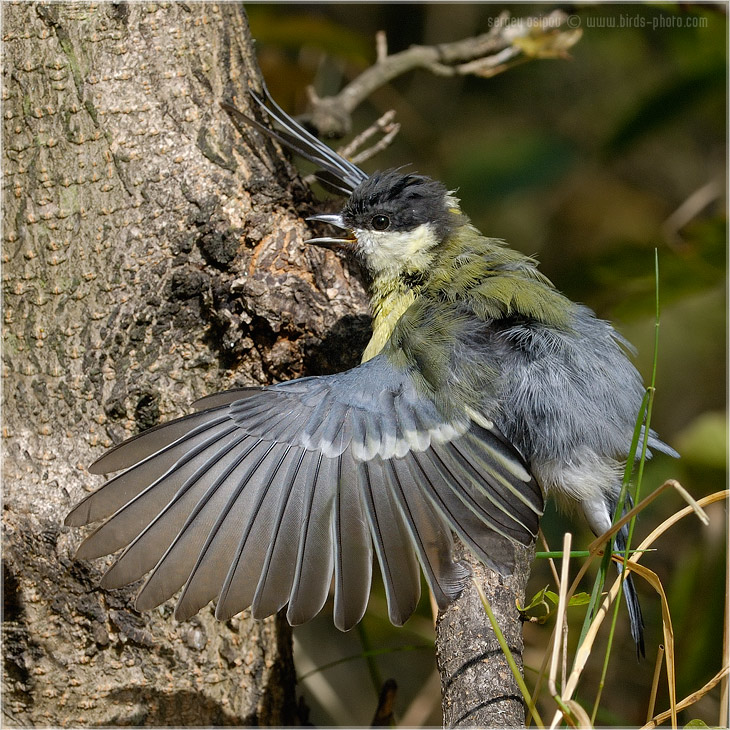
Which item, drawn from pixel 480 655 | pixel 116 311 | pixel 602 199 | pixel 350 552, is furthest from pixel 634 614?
pixel 602 199

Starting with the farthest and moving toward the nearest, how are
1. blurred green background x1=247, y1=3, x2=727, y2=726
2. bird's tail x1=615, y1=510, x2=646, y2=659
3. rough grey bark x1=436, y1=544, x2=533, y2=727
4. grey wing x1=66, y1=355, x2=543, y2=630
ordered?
blurred green background x1=247, y1=3, x2=727, y2=726 < bird's tail x1=615, y1=510, x2=646, y2=659 < grey wing x1=66, y1=355, x2=543, y2=630 < rough grey bark x1=436, y1=544, x2=533, y2=727

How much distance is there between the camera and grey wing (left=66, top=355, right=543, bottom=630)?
1.09 m

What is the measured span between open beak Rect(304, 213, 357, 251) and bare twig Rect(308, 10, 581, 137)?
0.29 m

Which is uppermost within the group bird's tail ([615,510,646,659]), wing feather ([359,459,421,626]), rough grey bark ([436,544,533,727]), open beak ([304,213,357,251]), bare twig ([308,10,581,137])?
bare twig ([308,10,581,137])

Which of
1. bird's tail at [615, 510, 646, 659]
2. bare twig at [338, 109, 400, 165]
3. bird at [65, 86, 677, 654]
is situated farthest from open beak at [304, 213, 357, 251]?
bird's tail at [615, 510, 646, 659]

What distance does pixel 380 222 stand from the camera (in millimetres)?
1617

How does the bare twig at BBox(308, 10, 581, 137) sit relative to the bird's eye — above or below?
above

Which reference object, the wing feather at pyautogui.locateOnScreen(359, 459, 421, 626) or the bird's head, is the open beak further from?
the wing feather at pyautogui.locateOnScreen(359, 459, 421, 626)

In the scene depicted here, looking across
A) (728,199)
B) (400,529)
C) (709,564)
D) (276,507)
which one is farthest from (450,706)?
(728,199)

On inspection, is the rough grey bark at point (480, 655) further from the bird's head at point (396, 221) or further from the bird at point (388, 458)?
the bird's head at point (396, 221)

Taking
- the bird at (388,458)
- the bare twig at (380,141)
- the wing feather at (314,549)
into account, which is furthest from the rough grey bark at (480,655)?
the bare twig at (380,141)

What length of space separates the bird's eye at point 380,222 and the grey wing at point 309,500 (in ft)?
1.35

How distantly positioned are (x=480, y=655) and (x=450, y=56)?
1.38 metres

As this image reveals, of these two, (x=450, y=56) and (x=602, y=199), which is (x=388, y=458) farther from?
(x=602, y=199)
